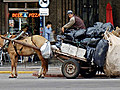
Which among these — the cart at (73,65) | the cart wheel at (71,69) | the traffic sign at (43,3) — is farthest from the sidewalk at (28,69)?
the cart wheel at (71,69)

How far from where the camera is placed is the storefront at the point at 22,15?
90.1 feet

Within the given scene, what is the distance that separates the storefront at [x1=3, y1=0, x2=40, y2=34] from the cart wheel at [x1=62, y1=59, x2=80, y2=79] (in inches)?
436

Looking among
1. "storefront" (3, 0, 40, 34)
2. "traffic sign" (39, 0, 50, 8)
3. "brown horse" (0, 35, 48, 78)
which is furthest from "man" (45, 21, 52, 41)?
"brown horse" (0, 35, 48, 78)

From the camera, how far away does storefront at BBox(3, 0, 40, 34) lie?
2745cm

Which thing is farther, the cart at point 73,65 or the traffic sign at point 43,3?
the traffic sign at point 43,3

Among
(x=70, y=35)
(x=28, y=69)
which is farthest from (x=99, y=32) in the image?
(x=28, y=69)

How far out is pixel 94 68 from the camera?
16.7 metres

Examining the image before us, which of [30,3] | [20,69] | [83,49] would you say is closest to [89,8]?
[30,3]

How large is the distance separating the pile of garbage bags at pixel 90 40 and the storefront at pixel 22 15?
10.5 meters

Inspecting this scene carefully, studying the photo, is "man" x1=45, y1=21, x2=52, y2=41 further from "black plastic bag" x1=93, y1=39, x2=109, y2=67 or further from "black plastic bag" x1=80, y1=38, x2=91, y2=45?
"black plastic bag" x1=93, y1=39, x2=109, y2=67

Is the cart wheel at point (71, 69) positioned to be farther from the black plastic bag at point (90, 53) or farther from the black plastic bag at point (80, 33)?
the black plastic bag at point (80, 33)

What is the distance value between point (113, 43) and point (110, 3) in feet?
38.3

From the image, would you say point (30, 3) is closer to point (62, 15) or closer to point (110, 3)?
point (62, 15)

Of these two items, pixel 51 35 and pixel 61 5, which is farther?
pixel 61 5
